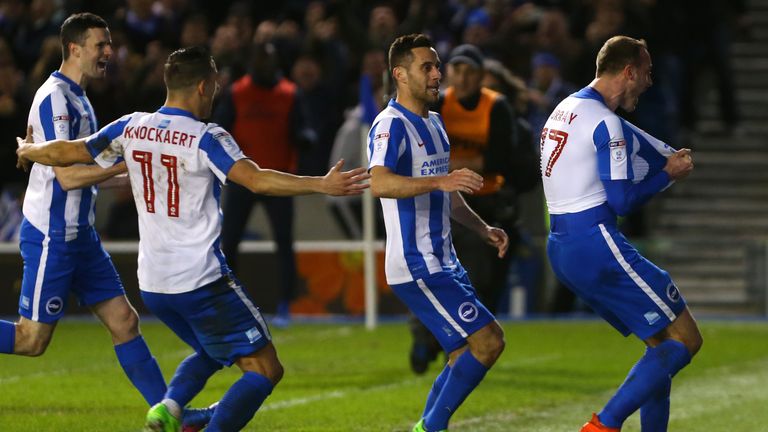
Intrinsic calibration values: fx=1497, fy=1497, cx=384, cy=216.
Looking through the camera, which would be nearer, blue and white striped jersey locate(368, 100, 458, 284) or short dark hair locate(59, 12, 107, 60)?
blue and white striped jersey locate(368, 100, 458, 284)

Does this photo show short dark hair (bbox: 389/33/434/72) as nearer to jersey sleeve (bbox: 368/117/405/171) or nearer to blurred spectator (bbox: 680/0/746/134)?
jersey sleeve (bbox: 368/117/405/171)

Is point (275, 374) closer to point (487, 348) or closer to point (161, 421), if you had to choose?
point (161, 421)

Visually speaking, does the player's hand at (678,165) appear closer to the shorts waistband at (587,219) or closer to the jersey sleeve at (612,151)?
the jersey sleeve at (612,151)

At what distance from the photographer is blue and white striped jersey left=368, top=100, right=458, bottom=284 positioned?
7609mm

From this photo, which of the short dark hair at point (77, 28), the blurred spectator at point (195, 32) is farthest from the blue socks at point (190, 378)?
the blurred spectator at point (195, 32)

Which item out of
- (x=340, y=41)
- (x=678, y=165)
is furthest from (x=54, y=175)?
(x=340, y=41)

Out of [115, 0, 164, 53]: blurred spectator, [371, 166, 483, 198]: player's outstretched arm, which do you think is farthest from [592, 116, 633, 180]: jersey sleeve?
[115, 0, 164, 53]: blurred spectator

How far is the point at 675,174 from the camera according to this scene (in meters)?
7.29

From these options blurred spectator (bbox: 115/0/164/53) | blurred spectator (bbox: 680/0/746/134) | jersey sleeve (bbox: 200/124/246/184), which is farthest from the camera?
blurred spectator (bbox: 680/0/746/134)

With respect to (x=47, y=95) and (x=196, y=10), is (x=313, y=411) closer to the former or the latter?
(x=47, y=95)

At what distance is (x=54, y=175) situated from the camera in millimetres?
8273

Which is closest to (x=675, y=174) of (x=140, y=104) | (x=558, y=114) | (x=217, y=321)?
(x=558, y=114)

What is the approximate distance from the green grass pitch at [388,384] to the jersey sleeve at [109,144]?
2066 mm

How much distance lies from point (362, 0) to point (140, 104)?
11.5 ft
